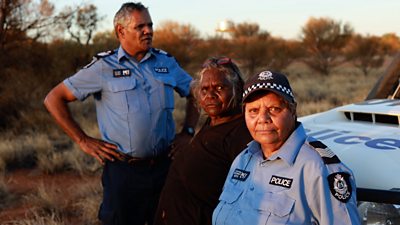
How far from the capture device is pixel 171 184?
8.78ft

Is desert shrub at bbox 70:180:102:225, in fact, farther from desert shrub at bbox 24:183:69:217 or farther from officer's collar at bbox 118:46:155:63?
officer's collar at bbox 118:46:155:63

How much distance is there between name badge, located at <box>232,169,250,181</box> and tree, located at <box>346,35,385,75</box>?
32739 millimetres

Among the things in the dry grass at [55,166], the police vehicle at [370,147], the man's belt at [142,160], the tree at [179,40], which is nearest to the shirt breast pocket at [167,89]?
the man's belt at [142,160]

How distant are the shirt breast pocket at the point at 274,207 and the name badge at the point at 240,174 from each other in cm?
15

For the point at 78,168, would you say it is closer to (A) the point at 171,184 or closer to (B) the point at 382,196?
(A) the point at 171,184

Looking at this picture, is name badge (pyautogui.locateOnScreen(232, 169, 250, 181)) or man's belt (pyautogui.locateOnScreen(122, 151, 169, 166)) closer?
name badge (pyautogui.locateOnScreen(232, 169, 250, 181))

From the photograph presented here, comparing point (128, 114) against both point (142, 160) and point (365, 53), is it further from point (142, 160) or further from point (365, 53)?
Result: point (365, 53)

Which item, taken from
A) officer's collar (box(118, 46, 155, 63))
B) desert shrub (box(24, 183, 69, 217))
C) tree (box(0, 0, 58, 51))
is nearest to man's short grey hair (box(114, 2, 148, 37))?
officer's collar (box(118, 46, 155, 63))

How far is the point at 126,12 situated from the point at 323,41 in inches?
1270

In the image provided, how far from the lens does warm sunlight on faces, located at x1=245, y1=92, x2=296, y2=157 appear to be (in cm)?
185

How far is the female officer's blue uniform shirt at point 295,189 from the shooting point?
163 cm

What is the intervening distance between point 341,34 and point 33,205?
105 ft

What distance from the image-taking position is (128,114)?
334 centimetres

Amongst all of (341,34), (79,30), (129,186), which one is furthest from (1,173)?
(341,34)
